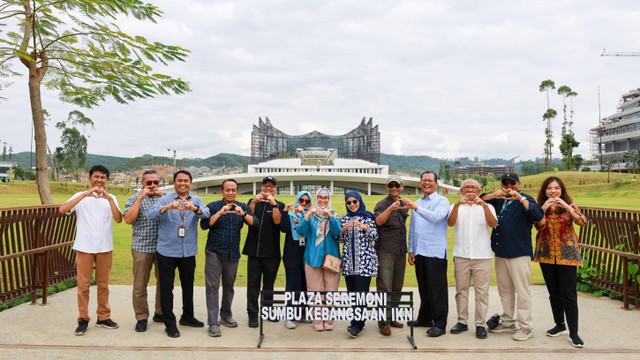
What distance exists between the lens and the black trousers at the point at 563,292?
406cm

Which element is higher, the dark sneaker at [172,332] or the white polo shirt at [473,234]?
the white polo shirt at [473,234]

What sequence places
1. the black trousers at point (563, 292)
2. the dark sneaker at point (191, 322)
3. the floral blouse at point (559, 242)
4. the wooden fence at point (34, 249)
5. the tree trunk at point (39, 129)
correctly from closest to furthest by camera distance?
the black trousers at point (563, 292) < the floral blouse at point (559, 242) < the dark sneaker at point (191, 322) < the wooden fence at point (34, 249) < the tree trunk at point (39, 129)

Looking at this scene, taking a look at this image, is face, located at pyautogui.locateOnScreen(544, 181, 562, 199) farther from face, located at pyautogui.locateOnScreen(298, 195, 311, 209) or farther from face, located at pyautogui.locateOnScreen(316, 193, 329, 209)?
face, located at pyautogui.locateOnScreen(298, 195, 311, 209)

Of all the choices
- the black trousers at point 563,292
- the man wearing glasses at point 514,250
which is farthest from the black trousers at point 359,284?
the black trousers at point 563,292

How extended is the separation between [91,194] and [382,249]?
326 centimetres

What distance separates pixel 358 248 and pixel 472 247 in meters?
1.25

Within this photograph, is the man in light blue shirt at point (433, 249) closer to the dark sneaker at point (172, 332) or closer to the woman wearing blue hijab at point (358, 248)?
the woman wearing blue hijab at point (358, 248)

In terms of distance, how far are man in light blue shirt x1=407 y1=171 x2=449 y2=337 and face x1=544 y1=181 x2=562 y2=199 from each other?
3.50 feet

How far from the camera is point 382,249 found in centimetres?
444

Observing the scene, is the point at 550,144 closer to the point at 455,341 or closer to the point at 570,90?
the point at 570,90

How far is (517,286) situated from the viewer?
4207 millimetres

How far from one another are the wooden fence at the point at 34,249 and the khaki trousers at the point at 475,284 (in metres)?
5.28

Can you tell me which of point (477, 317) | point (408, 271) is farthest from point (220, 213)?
point (408, 271)

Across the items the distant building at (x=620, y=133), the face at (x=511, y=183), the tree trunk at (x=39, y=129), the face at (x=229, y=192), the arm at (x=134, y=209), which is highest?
the distant building at (x=620, y=133)
